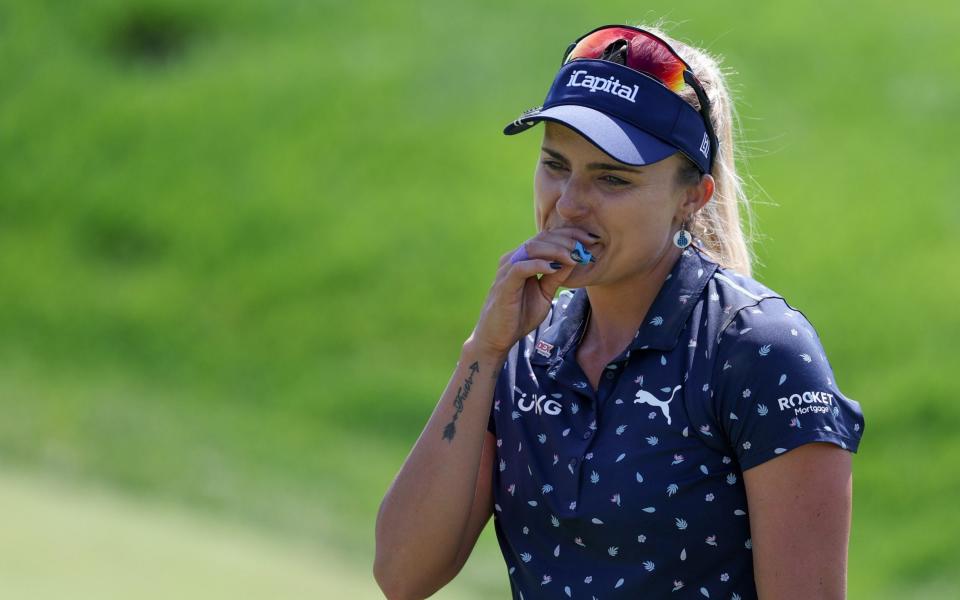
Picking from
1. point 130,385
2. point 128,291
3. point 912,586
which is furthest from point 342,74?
point 912,586

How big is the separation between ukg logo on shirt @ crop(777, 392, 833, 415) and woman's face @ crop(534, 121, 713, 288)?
0.40 m

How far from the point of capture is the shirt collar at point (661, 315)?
2.30 metres

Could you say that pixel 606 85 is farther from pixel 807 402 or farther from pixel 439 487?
pixel 439 487

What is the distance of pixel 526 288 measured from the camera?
245 cm

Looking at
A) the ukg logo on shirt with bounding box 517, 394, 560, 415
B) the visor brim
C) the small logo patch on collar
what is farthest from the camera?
the small logo patch on collar

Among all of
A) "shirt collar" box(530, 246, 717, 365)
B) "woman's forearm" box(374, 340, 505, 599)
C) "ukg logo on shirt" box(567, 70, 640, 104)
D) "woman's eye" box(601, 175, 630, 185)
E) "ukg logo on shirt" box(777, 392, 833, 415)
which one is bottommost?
"ukg logo on shirt" box(777, 392, 833, 415)

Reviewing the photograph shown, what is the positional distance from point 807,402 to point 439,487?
0.67 meters

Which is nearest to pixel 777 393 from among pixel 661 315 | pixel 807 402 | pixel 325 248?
pixel 807 402

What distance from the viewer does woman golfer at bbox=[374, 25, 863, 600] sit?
2.11 meters

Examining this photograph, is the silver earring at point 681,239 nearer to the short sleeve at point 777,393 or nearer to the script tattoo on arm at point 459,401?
the short sleeve at point 777,393

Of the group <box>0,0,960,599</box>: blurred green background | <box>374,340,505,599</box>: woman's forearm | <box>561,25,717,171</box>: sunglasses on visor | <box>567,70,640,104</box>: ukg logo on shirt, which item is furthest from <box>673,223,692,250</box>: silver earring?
<box>0,0,960,599</box>: blurred green background

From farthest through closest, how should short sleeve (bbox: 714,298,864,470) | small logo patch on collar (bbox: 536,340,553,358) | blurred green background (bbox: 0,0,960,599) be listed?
blurred green background (bbox: 0,0,960,599) → small logo patch on collar (bbox: 536,340,553,358) → short sleeve (bbox: 714,298,864,470)

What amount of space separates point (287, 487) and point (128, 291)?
211 cm

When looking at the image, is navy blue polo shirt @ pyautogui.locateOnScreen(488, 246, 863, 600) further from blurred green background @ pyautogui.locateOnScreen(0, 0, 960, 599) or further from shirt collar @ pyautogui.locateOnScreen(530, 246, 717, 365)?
blurred green background @ pyautogui.locateOnScreen(0, 0, 960, 599)
